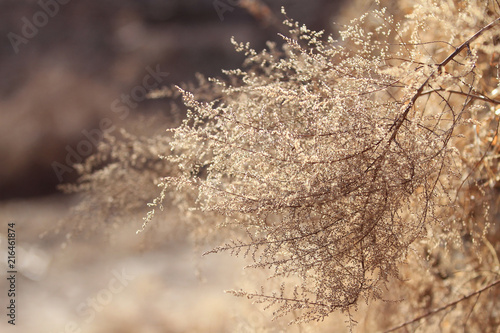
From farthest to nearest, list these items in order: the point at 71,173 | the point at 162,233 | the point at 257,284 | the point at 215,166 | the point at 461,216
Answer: the point at 71,173, the point at 162,233, the point at 257,284, the point at 461,216, the point at 215,166

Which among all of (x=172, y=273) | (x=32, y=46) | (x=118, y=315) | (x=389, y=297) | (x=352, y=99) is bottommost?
(x=389, y=297)

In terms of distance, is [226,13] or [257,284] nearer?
[257,284]

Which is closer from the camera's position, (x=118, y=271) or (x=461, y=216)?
(x=461, y=216)

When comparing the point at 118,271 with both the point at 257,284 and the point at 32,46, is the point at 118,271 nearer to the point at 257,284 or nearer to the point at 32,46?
the point at 257,284

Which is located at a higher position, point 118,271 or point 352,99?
point 118,271

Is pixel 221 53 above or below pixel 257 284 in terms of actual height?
above

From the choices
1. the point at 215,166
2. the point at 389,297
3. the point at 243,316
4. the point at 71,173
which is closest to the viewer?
the point at 215,166

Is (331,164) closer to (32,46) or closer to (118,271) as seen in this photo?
(118,271)

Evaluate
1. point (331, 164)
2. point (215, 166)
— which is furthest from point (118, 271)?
point (331, 164)

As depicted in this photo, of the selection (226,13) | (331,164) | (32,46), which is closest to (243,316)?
(331,164)
